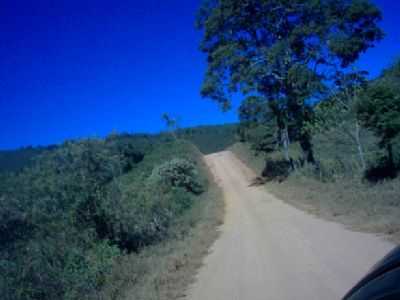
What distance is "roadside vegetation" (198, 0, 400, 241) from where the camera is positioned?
12125 millimetres

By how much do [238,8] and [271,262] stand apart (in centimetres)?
1632

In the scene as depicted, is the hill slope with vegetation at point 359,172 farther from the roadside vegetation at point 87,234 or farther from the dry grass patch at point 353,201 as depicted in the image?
the roadside vegetation at point 87,234

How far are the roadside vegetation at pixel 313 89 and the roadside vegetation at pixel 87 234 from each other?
5514 millimetres

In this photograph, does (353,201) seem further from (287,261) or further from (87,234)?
(87,234)

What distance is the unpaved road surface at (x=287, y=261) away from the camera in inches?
202

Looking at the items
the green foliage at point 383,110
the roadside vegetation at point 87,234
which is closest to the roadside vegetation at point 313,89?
the green foliage at point 383,110

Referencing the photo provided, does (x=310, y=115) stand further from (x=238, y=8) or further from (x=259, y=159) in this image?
(x=259, y=159)

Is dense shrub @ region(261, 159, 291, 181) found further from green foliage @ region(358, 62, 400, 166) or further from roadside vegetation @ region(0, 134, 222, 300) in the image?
green foliage @ region(358, 62, 400, 166)

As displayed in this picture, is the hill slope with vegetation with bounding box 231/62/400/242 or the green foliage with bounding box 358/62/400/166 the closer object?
the hill slope with vegetation with bounding box 231/62/400/242

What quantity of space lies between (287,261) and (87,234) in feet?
21.7

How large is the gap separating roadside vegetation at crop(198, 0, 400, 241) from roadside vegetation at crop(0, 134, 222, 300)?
5.51 m

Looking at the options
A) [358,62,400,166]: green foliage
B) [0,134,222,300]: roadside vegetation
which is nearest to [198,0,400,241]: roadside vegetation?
[358,62,400,166]: green foliage

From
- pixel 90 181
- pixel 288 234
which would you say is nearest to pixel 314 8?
pixel 288 234

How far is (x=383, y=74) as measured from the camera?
1426 cm
